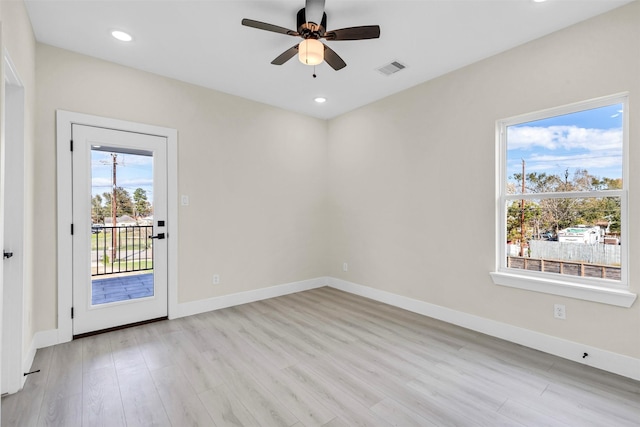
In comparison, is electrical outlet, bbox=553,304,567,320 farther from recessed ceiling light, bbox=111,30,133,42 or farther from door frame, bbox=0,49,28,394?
recessed ceiling light, bbox=111,30,133,42

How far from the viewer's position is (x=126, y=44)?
9.39 feet

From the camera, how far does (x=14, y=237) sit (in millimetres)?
2209

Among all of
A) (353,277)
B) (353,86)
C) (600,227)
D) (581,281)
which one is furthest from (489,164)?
(353,277)

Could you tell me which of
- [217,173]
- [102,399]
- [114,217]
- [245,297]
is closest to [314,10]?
[217,173]

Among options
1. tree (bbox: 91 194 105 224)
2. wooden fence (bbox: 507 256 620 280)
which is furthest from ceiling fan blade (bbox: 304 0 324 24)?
wooden fence (bbox: 507 256 620 280)

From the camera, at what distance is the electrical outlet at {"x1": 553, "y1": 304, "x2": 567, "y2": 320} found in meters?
2.62

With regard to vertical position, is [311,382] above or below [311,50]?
below

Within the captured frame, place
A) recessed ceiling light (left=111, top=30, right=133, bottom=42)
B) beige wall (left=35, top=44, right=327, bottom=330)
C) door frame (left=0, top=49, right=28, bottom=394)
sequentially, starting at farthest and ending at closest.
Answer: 1. beige wall (left=35, top=44, right=327, bottom=330)
2. recessed ceiling light (left=111, top=30, right=133, bottom=42)
3. door frame (left=0, top=49, right=28, bottom=394)

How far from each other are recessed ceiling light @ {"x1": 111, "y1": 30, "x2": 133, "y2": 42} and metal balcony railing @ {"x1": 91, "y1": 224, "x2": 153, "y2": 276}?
1834 millimetres

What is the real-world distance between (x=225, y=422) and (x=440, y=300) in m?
2.62

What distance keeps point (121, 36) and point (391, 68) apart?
8.69ft

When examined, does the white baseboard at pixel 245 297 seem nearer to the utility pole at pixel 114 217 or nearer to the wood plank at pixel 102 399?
the utility pole at pixel 114 217

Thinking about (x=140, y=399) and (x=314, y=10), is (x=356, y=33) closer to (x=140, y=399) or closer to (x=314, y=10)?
(x=314, y=10)

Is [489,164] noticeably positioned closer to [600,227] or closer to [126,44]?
[600,227]
